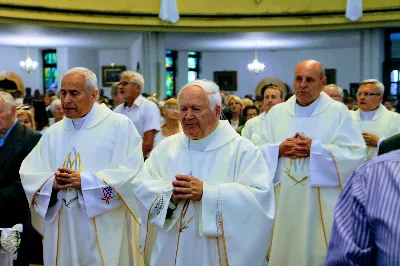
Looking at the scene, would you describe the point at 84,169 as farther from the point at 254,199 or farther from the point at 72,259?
the point at 254,199

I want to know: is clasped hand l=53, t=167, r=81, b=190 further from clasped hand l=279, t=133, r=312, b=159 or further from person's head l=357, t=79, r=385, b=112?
person's head l=357, t=79, r=385, b=112

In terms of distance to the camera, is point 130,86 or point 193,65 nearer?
point 130,86

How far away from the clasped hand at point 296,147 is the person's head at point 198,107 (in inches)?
64.2

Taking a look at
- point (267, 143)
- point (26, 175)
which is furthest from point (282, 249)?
point (26, 175)

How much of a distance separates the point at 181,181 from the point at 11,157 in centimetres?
180

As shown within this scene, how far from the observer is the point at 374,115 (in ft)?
24.3

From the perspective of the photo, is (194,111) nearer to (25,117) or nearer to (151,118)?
(25,117)

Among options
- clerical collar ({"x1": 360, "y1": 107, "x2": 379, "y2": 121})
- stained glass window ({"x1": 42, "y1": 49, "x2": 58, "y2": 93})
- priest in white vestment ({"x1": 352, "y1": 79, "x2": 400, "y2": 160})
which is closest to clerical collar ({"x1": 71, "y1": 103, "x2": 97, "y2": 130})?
priest in white vestment ({"x1": 352, "y1": 79, "x2": 400, "y2": 160})

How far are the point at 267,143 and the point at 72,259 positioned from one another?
206 centimetres

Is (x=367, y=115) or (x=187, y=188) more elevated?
(x=367, y=115)

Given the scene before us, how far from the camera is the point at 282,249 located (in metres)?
5.71

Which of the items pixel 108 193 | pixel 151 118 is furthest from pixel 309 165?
pixel 151 118

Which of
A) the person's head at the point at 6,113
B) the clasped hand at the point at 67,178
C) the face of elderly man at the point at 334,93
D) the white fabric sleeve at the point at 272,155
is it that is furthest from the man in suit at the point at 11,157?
the face of elderly man at the point at 334,93

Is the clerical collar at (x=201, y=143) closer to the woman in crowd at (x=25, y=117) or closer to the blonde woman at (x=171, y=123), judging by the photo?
the woman in crowd at (x=25, y=117)
